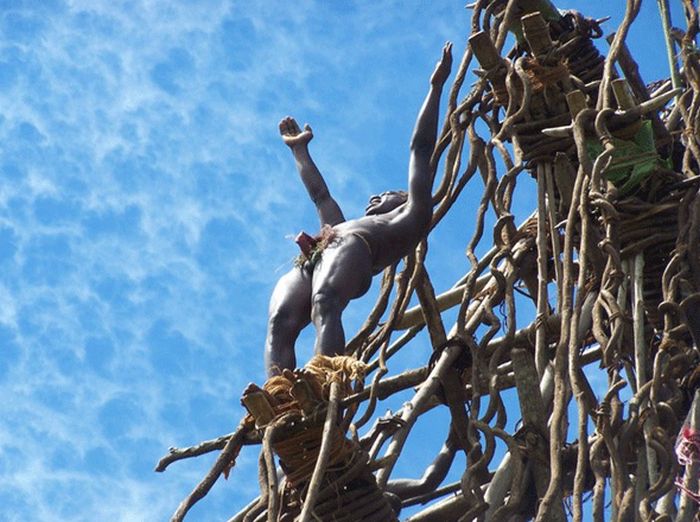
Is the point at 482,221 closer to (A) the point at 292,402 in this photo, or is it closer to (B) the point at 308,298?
(B) the point at 308,298

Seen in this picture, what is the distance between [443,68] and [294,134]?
51 centimetres

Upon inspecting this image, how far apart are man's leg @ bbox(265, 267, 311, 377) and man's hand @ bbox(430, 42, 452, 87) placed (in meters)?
0.61

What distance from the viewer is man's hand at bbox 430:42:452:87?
4793 mm

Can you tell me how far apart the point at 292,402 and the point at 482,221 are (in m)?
1.15

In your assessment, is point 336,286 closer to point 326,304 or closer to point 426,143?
point 326,304

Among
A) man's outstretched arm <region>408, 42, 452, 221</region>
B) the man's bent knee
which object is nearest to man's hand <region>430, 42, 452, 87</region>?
man's outstretched arm <region>408, 42, 452, 221</region>

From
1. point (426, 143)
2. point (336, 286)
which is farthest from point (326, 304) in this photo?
point (426, 143)

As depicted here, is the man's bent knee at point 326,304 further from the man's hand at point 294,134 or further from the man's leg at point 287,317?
the man's hand at point 294,134

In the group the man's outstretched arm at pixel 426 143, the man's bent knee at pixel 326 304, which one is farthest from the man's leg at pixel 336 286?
the man's outstretched arm at pixel 426 143

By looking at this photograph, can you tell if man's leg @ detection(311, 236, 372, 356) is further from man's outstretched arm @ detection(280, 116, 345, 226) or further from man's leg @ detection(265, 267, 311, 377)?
man's outstretched arm @ detection(280, 116, 345, 226)

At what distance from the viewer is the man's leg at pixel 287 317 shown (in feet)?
14.5

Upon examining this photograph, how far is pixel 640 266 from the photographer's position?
15.4 feet

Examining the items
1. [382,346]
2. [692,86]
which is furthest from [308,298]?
[692,86]

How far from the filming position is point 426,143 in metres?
4.80
